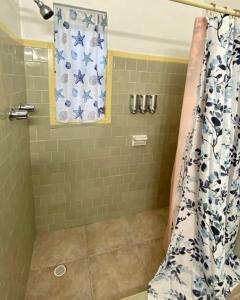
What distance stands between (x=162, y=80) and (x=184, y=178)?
1072mm

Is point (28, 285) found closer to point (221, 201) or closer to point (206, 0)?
point (221, 201)

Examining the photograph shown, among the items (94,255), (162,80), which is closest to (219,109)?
(162,80)

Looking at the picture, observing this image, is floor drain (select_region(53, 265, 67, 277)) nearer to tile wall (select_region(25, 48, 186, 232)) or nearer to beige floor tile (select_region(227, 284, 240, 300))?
tile wall (select_region(25, 48, 186, 232))

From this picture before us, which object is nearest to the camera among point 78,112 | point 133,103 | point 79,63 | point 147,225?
point 79,63

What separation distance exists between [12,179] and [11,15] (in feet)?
3.20

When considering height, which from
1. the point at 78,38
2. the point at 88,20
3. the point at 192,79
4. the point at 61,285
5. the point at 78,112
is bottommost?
the point at 61,285

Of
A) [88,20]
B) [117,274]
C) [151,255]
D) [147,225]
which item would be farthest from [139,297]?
[88,20]

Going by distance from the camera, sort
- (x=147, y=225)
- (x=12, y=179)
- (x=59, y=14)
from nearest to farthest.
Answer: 1. (x=12, y=179)
2. (x=59, y=14)
3. (x=147, y=225)

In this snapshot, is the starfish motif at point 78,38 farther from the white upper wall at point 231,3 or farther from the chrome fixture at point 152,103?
the white upper wall at point 231,3

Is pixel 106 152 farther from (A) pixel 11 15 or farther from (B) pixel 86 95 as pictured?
(A) pixel 11 15

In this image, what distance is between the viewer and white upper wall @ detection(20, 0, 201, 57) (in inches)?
57.4

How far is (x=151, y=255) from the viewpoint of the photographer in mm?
1709

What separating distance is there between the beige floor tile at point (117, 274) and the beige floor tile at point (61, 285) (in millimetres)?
64

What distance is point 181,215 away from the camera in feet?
4.38
